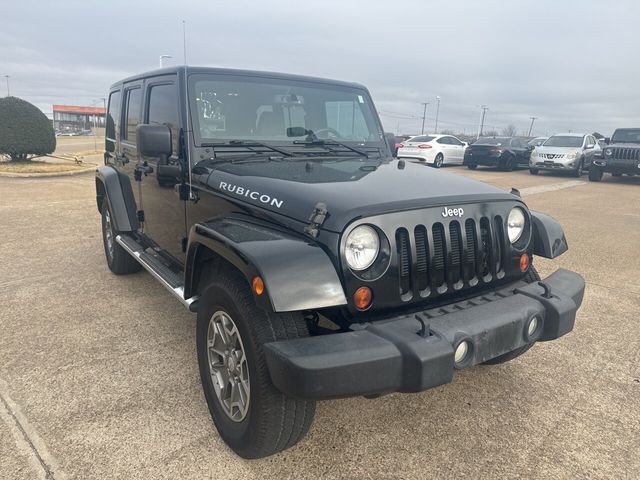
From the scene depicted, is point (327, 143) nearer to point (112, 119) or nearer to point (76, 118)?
point (112, 119)

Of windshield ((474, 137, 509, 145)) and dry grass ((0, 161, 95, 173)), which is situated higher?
windshield ((474, 137, 509, 145))

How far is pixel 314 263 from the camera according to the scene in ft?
6.67

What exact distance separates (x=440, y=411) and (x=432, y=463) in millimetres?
463

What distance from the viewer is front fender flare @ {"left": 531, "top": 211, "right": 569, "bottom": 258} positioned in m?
2.93

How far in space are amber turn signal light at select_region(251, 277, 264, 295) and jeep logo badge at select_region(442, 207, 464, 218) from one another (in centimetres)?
99

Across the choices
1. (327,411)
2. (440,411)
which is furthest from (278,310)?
(440,411)

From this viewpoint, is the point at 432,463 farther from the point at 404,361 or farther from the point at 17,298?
the point at 17,298

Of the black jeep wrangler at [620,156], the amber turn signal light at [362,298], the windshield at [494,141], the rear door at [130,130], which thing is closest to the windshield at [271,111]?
the rear door at [130,130]

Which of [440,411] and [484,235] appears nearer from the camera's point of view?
[484,235]

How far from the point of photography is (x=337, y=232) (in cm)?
212

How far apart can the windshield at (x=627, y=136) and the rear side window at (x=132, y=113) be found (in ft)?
54.8

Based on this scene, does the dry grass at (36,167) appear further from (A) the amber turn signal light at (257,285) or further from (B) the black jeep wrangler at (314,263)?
(A) the amber turn signal light at (257,285)

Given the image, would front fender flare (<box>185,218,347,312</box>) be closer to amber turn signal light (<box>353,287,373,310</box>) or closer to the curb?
amber turn signal light (<box>353,287,373,310</box>)

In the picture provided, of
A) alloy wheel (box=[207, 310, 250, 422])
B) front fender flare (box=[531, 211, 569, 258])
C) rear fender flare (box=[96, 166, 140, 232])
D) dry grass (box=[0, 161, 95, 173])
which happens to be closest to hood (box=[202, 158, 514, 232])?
front fender flare (box=[531, 211, 569, 258])
